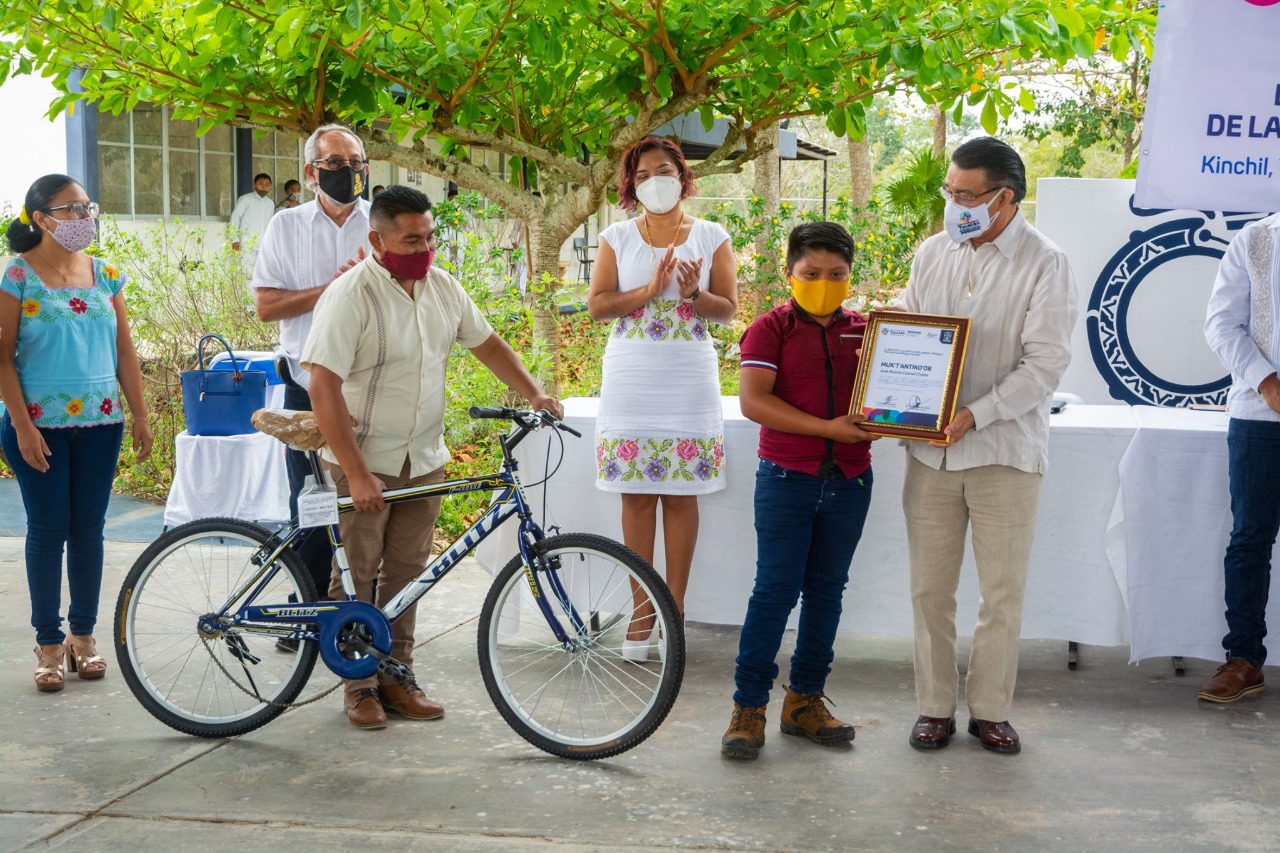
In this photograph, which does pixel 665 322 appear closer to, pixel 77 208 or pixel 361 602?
pixel 361 602

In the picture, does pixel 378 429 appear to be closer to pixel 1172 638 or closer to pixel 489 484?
pixel 489 484

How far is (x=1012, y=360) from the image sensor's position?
4.05 meters

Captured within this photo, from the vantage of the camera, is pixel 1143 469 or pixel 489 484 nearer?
pixel 489 484

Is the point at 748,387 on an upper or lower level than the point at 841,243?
lower

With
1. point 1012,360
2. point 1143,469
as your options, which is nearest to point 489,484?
point 1012,360

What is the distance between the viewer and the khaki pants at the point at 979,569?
4.11m

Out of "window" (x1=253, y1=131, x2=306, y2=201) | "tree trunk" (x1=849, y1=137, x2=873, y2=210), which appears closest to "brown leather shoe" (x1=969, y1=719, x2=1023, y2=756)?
"window" (x1=253, y1=131, x2=306, y2=201)

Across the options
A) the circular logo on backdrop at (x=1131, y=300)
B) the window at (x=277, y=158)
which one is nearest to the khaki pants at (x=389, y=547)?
the circular logo on backdrop at (x=1131, y=300)

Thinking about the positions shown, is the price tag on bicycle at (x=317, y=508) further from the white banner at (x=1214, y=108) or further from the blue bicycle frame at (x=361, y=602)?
the white banner at (x=1214, y=108)

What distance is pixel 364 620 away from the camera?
14.1 feet

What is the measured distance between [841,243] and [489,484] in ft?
4.27

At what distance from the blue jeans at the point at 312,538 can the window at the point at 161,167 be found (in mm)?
8607

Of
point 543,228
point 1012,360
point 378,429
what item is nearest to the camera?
point 1012,360

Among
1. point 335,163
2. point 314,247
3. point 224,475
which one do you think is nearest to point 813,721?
point 314,247
